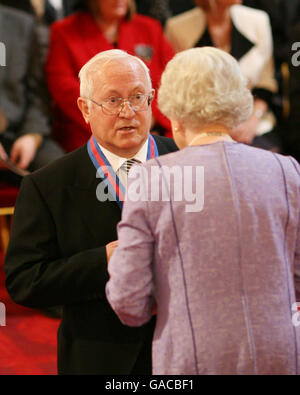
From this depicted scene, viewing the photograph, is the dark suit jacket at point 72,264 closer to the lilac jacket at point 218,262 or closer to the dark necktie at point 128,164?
the dark necktie at point 128,164

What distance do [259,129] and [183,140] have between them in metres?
2.62

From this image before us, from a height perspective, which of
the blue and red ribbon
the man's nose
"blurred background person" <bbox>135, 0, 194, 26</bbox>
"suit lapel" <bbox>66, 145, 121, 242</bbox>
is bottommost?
"suit lapel" <bbox>66, 145, 121, 242</bbox>

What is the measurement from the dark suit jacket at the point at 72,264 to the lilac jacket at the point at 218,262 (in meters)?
0.28

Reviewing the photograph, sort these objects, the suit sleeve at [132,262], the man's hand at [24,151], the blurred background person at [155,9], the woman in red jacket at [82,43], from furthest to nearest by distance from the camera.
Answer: the blurred background person at [155,9]
the man's hand at [24,151]
the woman in red jacket at [82,43]
the suit sleeve at [132,262]

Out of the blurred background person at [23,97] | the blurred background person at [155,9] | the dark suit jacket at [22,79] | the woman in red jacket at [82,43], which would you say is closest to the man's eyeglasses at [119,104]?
the woman in red jacket at [82,43]

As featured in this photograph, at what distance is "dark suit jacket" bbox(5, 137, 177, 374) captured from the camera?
165cm

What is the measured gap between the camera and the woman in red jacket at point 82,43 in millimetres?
3299

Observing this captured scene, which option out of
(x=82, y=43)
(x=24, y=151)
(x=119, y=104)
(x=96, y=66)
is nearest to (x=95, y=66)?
(x=96, y=66)

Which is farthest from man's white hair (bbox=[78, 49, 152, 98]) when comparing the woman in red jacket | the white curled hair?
the woman in red jacket

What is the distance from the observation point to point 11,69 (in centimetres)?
356

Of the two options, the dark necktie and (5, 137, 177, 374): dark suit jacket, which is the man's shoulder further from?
the dark necktie

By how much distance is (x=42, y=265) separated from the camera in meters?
1.68

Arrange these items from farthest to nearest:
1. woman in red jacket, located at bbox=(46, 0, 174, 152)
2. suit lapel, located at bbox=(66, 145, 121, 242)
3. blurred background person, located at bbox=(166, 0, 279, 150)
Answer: blurred background person, located at bbox=(166, 0, 279, 150) → woman in red jacket, located at bbox=(46, 0, 174, 152) → suit lapel, located at bbox=(66, 145, 121, 242)

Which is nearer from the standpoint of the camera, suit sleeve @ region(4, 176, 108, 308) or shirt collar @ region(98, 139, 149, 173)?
suit sleeve @ region(4, 176, 108, 308)
